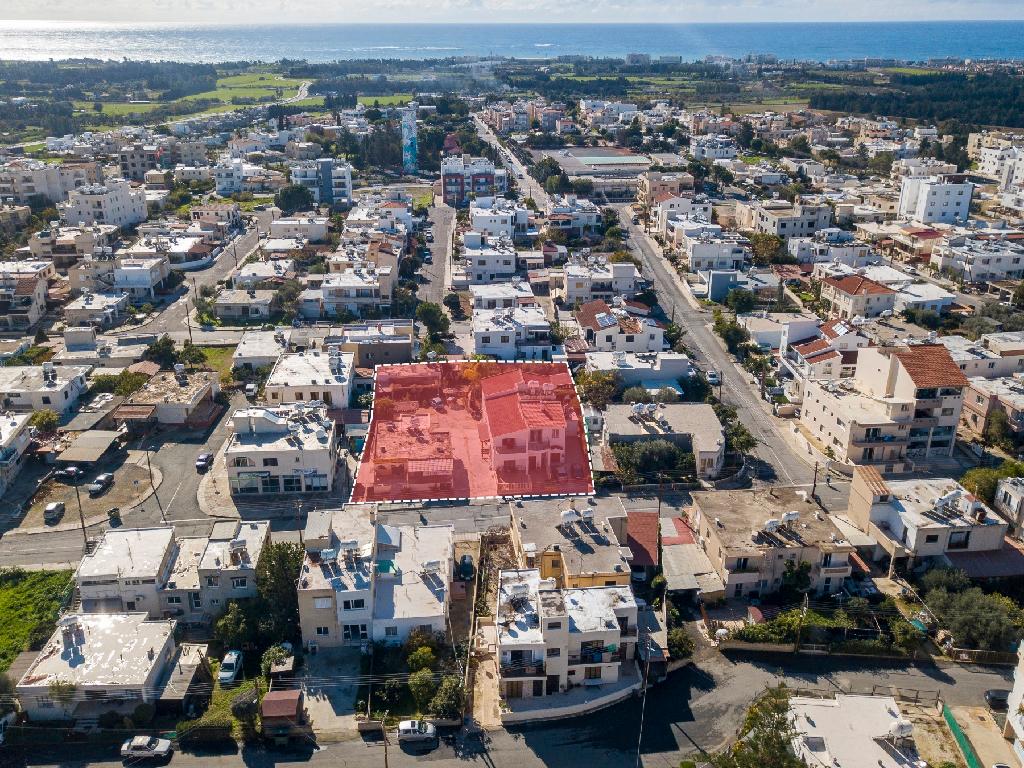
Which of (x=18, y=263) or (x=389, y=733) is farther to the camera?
(x=18, y=263)

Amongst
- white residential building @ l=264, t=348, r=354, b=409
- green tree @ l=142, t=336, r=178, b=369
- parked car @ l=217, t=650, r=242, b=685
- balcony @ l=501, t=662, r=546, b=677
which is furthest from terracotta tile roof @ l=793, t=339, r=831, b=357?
green tree @ l=142, t=336, r=178, b=369

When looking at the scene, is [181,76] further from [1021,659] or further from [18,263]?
[1021,659]

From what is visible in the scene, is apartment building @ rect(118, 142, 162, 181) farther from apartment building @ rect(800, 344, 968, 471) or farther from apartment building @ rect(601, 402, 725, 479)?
apartment building @ rect(800, 344, 968, 471)

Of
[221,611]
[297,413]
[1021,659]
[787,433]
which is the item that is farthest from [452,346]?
[1021,659]

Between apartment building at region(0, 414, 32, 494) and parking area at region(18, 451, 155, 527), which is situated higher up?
apartment building at region(0, 414, 32, 494)

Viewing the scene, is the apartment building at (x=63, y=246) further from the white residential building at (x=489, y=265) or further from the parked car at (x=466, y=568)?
the parked car at (x=466, y=568)

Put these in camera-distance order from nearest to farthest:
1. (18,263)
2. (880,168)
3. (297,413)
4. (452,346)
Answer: (297,413) → (452,346) → (18,263) → (880,168)
